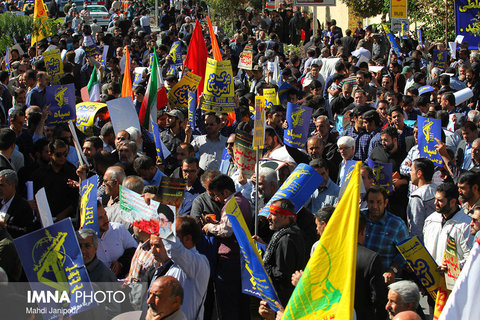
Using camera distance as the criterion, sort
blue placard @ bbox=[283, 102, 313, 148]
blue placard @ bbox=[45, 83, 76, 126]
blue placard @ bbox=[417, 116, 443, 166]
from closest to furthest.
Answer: blue placard @ bbox=[417, 116, 443, 166] < blue placard @ bbox=[283, 102, 313, 148] < blue placard @ bbox=[45, 83, 76, 126]

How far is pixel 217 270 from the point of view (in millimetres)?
6434

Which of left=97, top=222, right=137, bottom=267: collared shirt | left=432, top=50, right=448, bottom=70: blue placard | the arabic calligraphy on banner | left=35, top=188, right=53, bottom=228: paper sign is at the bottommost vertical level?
left=432, top=50, right=448, bottom=70: blue placard

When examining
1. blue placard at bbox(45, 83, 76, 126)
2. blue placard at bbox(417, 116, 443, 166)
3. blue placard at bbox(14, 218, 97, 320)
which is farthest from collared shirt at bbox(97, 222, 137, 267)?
blue placard at bbox(45, 83, 76, 126)

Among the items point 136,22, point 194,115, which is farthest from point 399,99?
point 136,22

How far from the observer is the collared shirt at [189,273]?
5.13 metres

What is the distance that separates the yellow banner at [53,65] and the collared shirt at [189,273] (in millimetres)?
8480

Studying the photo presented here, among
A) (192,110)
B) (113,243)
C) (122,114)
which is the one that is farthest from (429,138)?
(113,243)

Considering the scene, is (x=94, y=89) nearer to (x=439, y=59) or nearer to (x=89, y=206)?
(x=89, y=206)

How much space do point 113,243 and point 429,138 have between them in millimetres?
3821

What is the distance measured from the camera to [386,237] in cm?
617

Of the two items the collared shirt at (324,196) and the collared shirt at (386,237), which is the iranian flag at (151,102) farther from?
the collared shirt at (386,237)

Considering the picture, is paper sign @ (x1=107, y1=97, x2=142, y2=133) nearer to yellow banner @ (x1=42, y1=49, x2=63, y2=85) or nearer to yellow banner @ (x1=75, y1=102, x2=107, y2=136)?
yellow banner @ (x1=75, y1=102, x2=107, y2=136)

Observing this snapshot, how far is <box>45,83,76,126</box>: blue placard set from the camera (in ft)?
32.0

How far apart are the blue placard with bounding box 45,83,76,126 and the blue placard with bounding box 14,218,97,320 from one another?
4.79m
